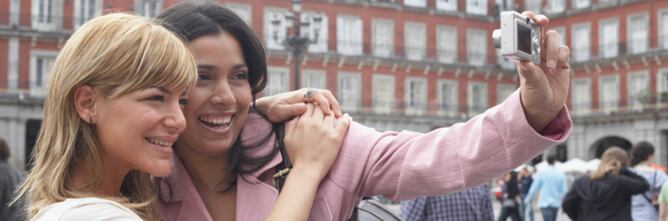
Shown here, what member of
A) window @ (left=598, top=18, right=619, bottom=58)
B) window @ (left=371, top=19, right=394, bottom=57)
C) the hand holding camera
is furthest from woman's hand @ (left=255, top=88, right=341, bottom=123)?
window @ (left=598, top=18, right=619, bottom=58)

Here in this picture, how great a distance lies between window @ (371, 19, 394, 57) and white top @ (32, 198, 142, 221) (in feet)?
95.1

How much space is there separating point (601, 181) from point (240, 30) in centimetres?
483

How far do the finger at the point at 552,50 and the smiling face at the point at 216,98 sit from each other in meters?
0.63

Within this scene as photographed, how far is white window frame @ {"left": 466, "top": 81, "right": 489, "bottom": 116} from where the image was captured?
1276 inches

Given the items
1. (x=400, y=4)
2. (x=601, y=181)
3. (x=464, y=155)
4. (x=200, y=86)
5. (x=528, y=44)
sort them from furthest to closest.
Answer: (x=400, y=4)
(x=601, y=181)
(x=200, y=86)
(x=464, y=155)
(x=528, y=44)

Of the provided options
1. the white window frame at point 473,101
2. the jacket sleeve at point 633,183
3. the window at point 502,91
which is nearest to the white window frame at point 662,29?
the window at point 502,91

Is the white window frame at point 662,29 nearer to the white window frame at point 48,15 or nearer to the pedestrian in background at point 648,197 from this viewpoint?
the white window frame at point 48,15

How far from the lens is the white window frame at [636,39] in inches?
1161

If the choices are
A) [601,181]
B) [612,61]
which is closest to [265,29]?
[612,61]

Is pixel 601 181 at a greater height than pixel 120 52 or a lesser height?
lesser

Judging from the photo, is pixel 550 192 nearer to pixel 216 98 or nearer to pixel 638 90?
pixel 216 98

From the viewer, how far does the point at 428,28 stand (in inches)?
1233

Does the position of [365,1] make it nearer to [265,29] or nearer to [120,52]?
[265,29]

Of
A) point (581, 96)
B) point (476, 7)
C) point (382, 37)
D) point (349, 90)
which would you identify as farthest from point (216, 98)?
point (581, 96)
